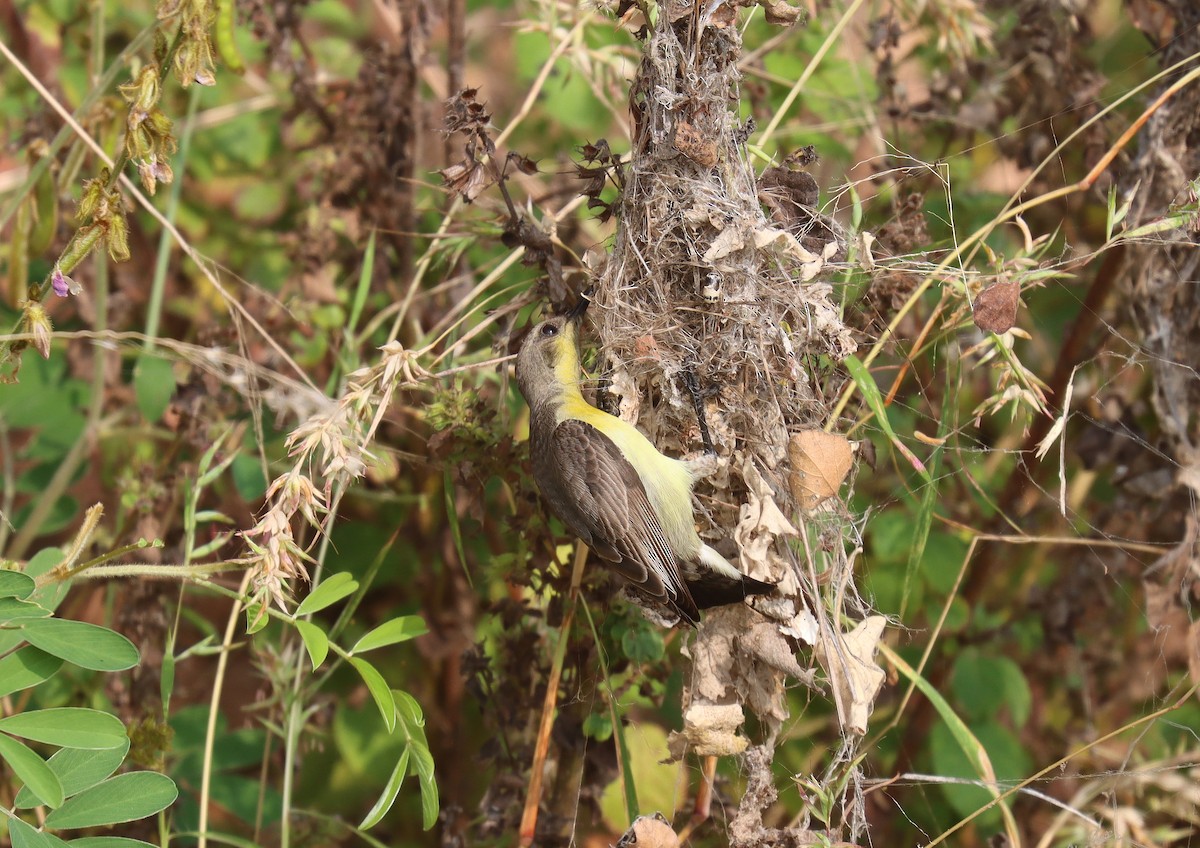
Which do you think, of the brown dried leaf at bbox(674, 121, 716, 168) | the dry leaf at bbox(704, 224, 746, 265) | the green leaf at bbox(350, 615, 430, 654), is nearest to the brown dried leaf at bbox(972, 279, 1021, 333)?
the dry leaf at bbox(704, 224, 746, 265)

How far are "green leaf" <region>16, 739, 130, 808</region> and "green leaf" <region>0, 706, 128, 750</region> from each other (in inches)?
1.7

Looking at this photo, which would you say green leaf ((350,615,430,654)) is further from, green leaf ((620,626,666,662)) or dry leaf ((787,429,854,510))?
dry leaf ((787,429,854,510))

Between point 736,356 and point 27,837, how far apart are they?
1961 mm

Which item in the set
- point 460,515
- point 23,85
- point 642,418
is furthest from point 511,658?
point 23,85

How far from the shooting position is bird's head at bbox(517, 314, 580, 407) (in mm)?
3162

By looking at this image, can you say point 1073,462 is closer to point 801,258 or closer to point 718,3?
point 801,258

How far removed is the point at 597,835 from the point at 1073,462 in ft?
8.44

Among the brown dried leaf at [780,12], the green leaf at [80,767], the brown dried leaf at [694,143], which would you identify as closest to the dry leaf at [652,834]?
the green leaf at [80,767]

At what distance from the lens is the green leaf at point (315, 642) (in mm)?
2434

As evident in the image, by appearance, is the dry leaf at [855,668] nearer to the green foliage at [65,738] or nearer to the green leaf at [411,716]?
the green leaf at [411,716]

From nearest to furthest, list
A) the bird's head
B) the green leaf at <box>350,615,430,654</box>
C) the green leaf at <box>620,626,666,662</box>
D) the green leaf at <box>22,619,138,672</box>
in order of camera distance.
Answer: the green leaf at <box>22,619,138,672</box> < the green leaf at <box>350,615,430,654</box> < the green leaf at <box>620,626,666,662</box> < the bird's head

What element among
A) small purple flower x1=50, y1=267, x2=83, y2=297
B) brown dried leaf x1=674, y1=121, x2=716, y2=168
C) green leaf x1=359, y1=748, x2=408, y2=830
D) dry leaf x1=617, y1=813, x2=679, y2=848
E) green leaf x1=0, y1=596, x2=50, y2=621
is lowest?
dry leaf x1=617, y1=813, x2=679, y2=848

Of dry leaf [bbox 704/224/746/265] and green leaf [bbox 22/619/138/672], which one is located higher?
dry leaf [bbox 704/224/746/265]

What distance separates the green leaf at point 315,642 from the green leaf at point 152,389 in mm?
1877
